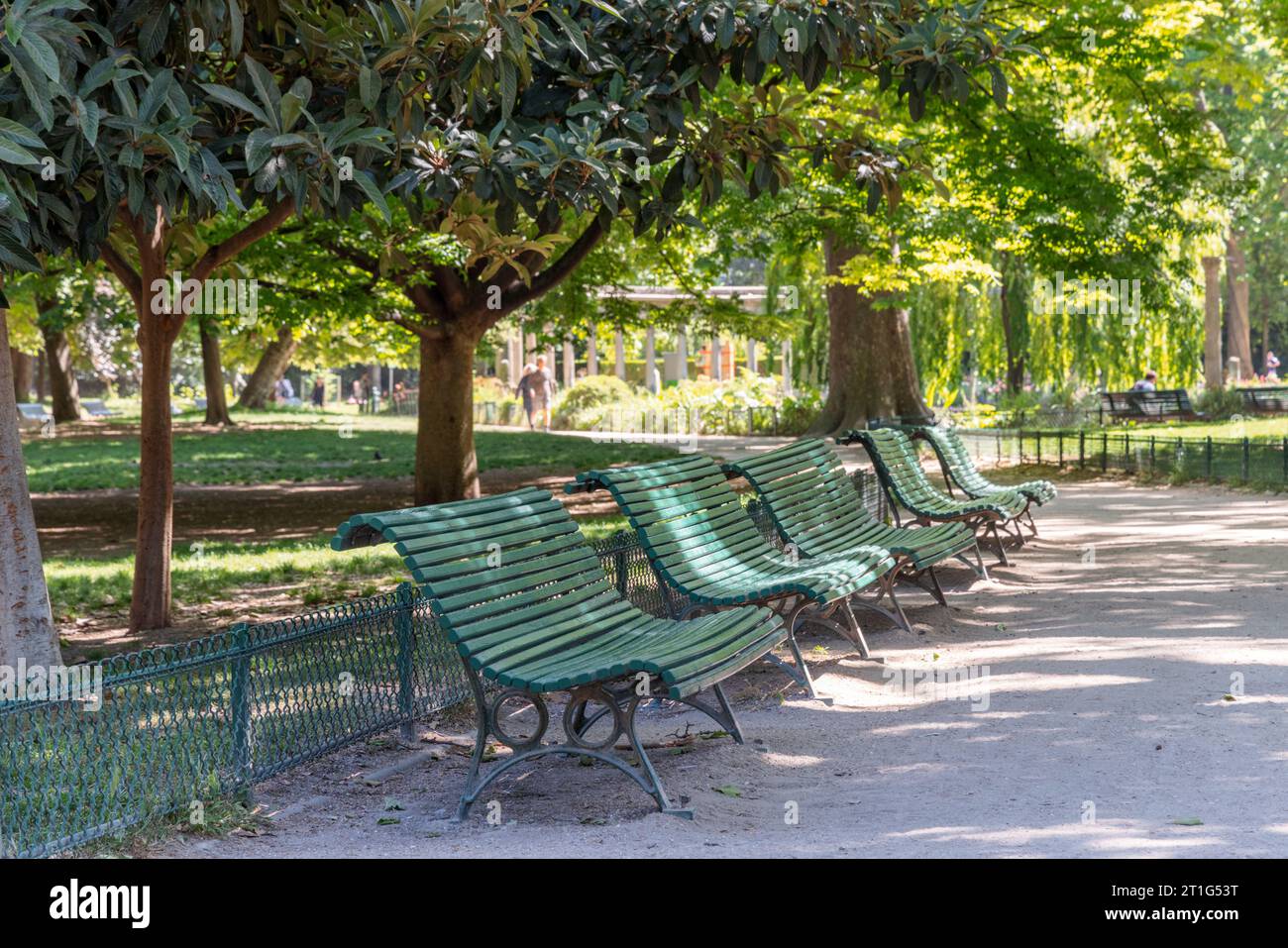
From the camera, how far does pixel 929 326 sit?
3167 cm

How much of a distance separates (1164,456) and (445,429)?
9377mm

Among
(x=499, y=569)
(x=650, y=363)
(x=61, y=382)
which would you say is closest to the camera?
(x=499, y=569)

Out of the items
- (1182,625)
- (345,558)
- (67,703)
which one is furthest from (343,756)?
(345,558)

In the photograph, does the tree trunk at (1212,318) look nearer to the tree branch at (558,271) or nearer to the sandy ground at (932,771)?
the tree branch at (558,271)

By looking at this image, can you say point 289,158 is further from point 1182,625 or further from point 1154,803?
Result: point 1182,625

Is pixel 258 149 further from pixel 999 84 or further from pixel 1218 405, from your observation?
pixel 1218 405

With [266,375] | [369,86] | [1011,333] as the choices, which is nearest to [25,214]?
[369,86]

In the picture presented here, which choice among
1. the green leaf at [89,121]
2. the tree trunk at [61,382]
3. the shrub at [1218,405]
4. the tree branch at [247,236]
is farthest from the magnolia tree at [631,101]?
the tree trunk at [61,382]

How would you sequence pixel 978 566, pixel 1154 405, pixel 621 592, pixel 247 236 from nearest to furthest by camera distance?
pixel 621 592, pixel 247 236, pixel 978 566, pixel 1154 405

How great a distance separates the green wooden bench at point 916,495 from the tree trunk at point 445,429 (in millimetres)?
5700

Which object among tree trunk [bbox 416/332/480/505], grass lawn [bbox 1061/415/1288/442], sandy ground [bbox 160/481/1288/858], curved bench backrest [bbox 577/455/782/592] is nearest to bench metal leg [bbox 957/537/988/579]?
sandy ground [bbox 160/481/1288/858]

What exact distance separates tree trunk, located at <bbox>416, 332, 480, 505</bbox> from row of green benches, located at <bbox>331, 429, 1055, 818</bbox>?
742cm

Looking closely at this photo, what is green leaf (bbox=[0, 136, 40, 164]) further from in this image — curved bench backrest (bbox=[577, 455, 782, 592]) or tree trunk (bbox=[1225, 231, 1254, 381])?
tree trunk (bbox=[1225, 231, 1254, 381])

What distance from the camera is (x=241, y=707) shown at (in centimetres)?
569
